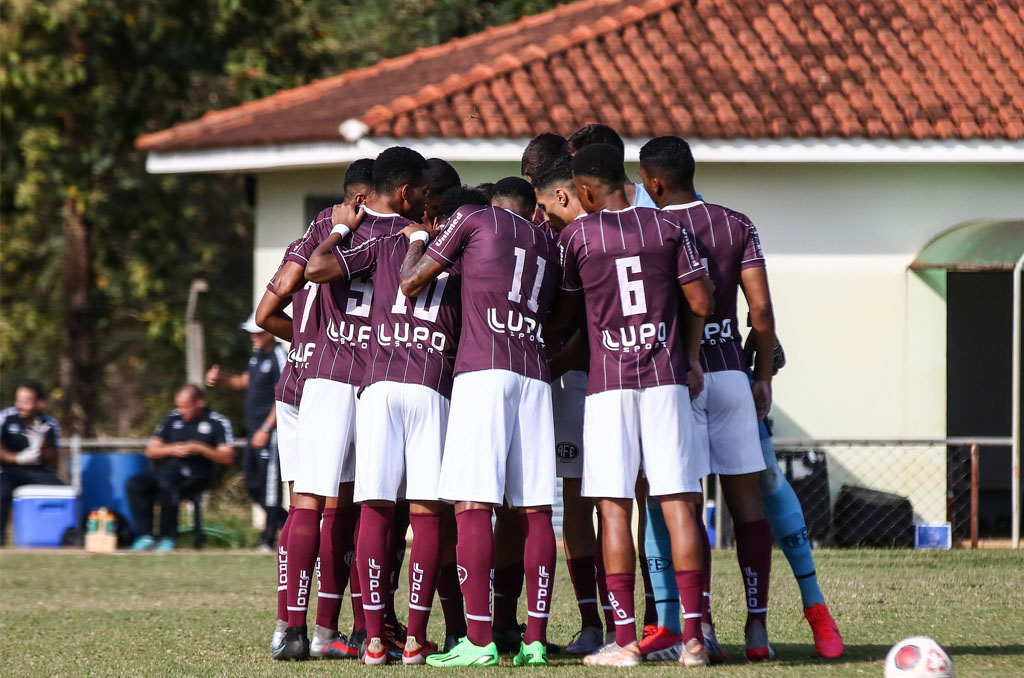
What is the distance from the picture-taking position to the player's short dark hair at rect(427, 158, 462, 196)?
7.08m

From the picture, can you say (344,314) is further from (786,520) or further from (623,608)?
(786,520)

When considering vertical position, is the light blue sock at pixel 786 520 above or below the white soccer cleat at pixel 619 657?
above

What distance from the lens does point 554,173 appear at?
22.2ft

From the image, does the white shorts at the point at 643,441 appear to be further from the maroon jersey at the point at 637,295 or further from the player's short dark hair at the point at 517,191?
the player's short dark hair at the point at 517,191

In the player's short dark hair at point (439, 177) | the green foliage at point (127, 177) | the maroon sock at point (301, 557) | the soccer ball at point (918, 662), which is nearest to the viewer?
the soccer ball at point (918, 662)

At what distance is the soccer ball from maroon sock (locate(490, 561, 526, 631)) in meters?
2.05

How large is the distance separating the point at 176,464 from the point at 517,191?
815 centimetres

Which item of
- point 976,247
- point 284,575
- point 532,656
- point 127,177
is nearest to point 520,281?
point 532,656

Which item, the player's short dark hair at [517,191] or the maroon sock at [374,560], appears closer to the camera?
the maroon sock at [374,560]

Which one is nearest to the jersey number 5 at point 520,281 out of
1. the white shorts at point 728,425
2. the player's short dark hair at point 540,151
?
the white shorts at point 728,425

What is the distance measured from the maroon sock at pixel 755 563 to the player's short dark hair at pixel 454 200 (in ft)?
6.25

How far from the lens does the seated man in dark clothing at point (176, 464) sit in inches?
549

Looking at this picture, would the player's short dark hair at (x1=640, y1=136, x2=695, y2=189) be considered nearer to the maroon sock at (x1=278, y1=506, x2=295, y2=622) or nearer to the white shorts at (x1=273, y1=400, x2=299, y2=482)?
the white shorts at (x1=273, y1=400, x2=299, y2=482)

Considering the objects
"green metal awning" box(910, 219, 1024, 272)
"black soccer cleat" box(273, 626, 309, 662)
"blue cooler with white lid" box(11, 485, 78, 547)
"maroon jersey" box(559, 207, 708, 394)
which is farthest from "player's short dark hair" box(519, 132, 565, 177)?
"blue cooler with white lid" box(11, 485, 78, 547)
